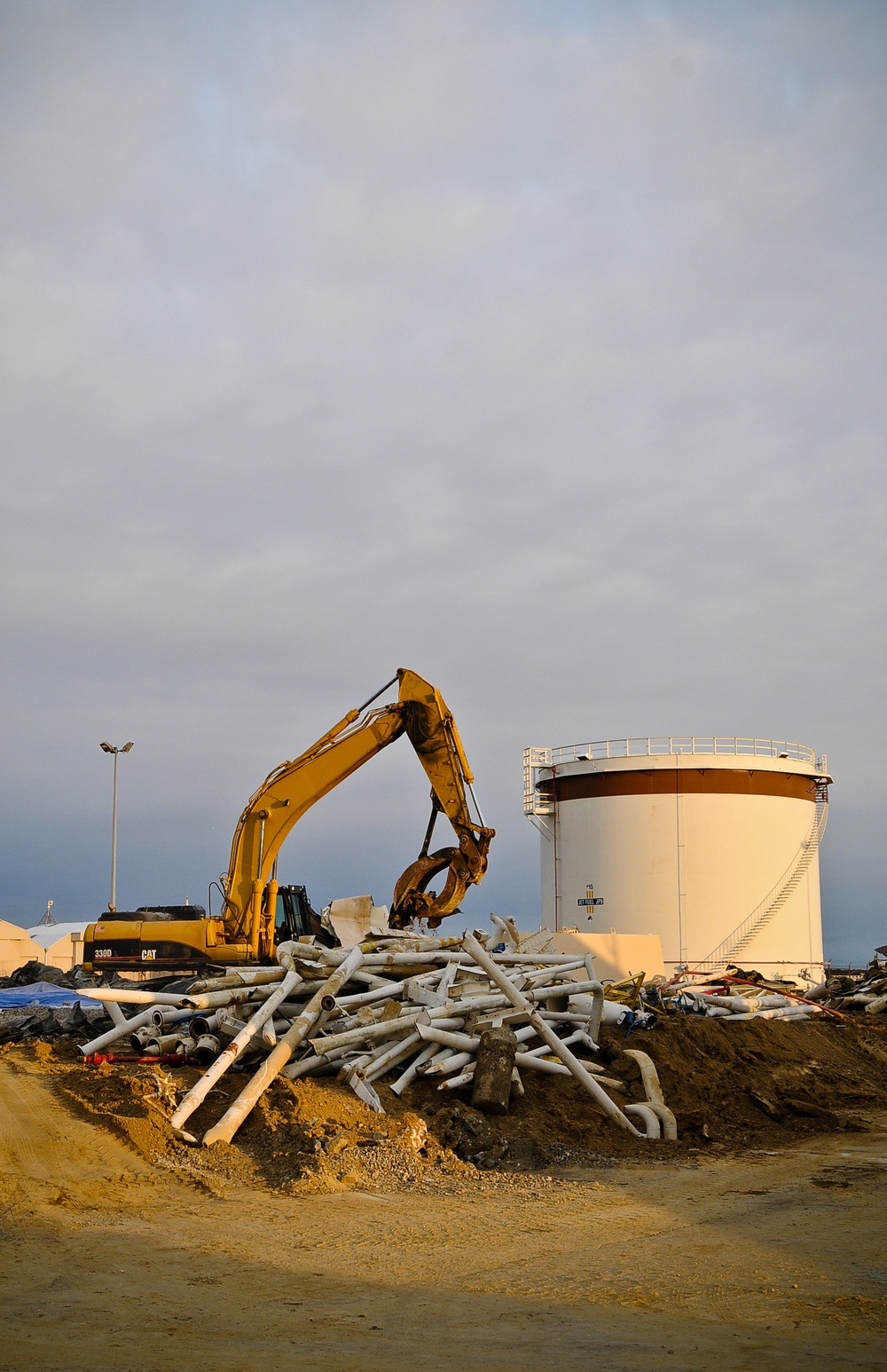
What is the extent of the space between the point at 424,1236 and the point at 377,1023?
171 inches

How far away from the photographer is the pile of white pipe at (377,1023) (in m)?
11.7

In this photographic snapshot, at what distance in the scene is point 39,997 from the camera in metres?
23.9

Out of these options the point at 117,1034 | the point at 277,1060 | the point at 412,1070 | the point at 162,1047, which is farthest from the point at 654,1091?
the point at 117,1034

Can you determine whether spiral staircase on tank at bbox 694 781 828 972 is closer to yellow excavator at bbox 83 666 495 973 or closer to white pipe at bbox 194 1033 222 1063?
yellow excavator at bbox 83 666 495 973

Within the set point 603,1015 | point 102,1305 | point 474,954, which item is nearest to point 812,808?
point 603,1015

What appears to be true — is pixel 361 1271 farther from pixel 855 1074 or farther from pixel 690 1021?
pixel 855 1074

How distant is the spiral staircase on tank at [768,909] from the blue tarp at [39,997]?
18.5m

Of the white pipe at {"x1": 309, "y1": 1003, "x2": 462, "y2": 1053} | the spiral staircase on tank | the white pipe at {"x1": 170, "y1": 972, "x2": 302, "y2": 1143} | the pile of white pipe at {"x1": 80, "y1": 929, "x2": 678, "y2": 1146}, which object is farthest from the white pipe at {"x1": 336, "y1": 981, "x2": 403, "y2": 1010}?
the spiral staircase on tank

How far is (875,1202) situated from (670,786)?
85.8 feet

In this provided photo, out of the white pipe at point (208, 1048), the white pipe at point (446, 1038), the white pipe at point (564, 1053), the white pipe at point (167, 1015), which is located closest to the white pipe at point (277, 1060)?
the white pipe at point (208, 1048)

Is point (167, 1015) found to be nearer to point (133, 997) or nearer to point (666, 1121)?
point (133, 997)

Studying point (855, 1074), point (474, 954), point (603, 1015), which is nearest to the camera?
point (474, 954)

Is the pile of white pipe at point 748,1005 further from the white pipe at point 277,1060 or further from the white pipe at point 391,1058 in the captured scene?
the white pipe at point 277,1060

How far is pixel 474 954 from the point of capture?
12523mm
